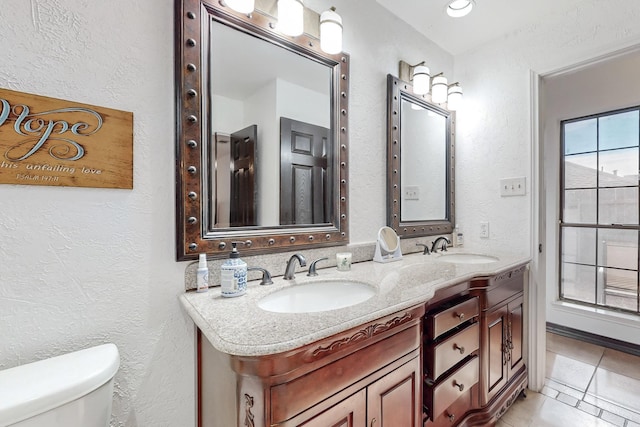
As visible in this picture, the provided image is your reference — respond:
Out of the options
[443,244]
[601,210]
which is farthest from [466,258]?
[601,210]

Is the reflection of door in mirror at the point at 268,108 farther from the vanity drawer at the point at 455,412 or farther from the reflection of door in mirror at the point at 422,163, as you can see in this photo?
the vanity drawer at the point at 455,412

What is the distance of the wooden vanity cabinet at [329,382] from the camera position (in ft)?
2.23

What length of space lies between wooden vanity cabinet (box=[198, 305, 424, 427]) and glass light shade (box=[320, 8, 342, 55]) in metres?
1.19

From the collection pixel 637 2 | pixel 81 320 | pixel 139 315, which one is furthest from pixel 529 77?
pixel 81 320

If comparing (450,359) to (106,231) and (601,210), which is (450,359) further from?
(601,210)

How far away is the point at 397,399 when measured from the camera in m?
0.96

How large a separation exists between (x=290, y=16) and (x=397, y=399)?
1.50 meters

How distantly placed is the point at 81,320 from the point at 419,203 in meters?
1.80

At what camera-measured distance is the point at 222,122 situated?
1119 millimetres

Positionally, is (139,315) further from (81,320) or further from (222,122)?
(222,122)

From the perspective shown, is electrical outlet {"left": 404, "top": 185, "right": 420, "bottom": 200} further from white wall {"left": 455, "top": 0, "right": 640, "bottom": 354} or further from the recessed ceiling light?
the recessed ceiling light

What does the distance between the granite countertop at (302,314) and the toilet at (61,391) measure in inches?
9.8

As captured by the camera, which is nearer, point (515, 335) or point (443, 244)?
point (515, 335)

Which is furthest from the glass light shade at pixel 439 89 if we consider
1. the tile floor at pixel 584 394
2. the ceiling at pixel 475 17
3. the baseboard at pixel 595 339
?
the baseboard at pixel 595 339
